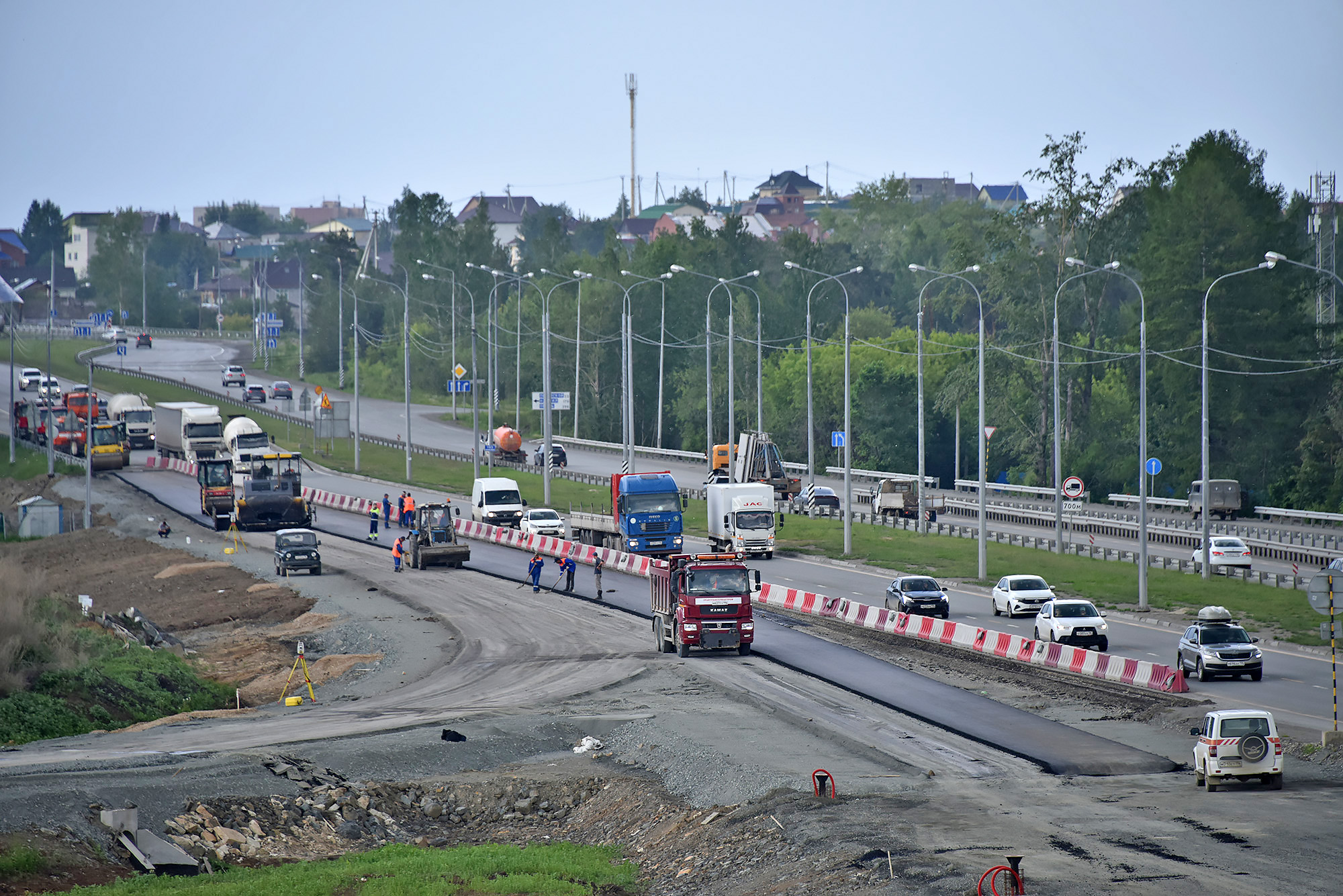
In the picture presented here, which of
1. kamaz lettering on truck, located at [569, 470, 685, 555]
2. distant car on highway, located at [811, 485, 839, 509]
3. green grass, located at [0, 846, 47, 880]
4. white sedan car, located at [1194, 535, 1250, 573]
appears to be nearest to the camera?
green grass, located at [0, 846, 47, 880]

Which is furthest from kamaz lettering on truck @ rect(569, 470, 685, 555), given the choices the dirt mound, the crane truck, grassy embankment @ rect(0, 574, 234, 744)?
grassy embankment @ rect(0, 574, 234, 744)

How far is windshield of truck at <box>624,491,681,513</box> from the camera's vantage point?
53000 millimetres

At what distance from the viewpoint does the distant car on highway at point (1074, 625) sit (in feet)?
120

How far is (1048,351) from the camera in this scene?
296 ft

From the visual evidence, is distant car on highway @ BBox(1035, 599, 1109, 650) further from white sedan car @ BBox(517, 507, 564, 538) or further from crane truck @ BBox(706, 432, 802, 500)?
crane truck @ BBox(706, 432, 802, 500)

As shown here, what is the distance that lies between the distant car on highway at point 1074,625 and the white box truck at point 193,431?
2193 inches

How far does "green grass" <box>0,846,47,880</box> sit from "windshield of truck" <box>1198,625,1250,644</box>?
2530 cm

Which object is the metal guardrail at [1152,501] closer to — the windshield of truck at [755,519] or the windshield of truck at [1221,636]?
the windshield of truck at [755,519]

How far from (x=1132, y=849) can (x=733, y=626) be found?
695 inches

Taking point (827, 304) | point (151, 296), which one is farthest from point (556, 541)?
point (151, 296)

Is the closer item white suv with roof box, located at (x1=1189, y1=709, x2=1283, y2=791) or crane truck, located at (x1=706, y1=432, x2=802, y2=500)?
white suv with roof box, located at (x1=1189, y1=709, x2=1283, y2=791)

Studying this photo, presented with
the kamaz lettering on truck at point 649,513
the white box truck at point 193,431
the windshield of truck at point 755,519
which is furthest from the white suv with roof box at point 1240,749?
the white box truck at point 193,431

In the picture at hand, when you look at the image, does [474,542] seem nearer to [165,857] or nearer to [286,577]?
[286,577]

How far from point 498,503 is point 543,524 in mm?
5560
